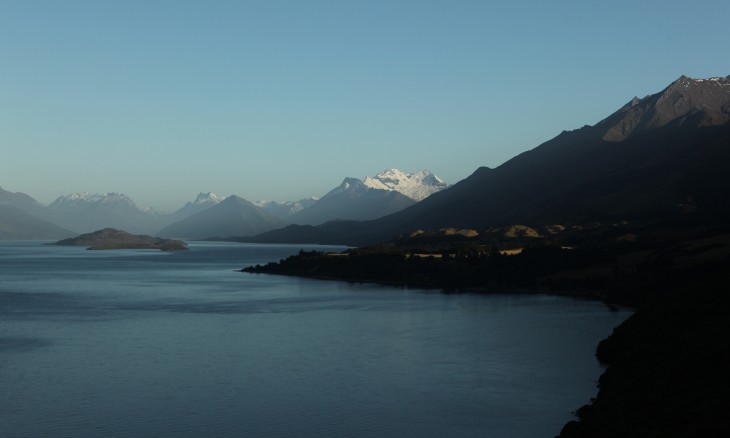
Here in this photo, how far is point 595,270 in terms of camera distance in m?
191

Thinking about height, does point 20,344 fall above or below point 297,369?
above

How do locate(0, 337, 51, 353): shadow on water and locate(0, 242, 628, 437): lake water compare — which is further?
locate(0, 337, 51, 353): shadow on water

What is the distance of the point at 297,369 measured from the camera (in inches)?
3270

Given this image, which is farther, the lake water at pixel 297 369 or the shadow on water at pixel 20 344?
the shadow on water at pixel 20 344

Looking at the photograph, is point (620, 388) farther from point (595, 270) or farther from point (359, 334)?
point (595, 270)

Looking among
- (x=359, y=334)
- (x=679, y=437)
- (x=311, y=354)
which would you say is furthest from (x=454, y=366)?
(x=679, y=437)

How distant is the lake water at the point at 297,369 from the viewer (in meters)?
61.8

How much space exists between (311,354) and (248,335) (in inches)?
763

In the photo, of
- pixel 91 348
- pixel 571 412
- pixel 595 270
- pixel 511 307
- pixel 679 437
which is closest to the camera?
pixel 679 437

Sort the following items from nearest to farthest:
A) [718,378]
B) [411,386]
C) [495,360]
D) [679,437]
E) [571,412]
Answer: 1. [679,437]
2. [718,378]
3. [571,412]
4. [411,386]
5. [495,360]

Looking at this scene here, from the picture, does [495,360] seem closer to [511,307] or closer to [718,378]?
[718,378]

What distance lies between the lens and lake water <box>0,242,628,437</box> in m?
61.8

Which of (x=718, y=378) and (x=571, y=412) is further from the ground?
(x=718, y=378)

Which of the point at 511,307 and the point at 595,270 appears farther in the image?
the point at 595,270
